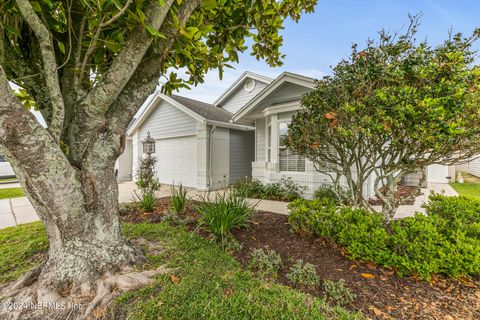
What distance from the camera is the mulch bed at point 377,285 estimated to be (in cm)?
226

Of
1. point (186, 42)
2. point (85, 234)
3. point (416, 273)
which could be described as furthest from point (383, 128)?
point (85, 234)

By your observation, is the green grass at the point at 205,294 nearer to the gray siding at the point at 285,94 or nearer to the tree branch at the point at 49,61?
the tree branch at the point at 49,61

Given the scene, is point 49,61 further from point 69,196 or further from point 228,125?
point 228,125

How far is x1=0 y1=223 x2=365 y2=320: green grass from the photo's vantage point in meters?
2.02

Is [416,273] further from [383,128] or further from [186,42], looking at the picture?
[186,42]

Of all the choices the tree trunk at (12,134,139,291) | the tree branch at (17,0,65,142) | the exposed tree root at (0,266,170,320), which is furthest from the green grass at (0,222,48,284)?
the tree branch at (17,0,65,142)

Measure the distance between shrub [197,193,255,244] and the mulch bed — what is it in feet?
0.81

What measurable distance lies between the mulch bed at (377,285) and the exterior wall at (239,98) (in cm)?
1014

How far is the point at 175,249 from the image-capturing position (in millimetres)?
3314

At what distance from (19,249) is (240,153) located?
9.11m

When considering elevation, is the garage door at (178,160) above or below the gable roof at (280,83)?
below

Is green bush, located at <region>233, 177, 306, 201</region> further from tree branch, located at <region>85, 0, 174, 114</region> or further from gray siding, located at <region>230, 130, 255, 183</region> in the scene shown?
tree branch, located at <region>85, 0, 174, 114</region>

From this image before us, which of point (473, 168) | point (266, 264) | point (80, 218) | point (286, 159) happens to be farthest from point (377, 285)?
point (473, 168)

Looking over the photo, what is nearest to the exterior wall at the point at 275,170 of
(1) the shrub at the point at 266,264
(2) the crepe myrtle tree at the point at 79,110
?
(1) the shrub at the point at 266,264
